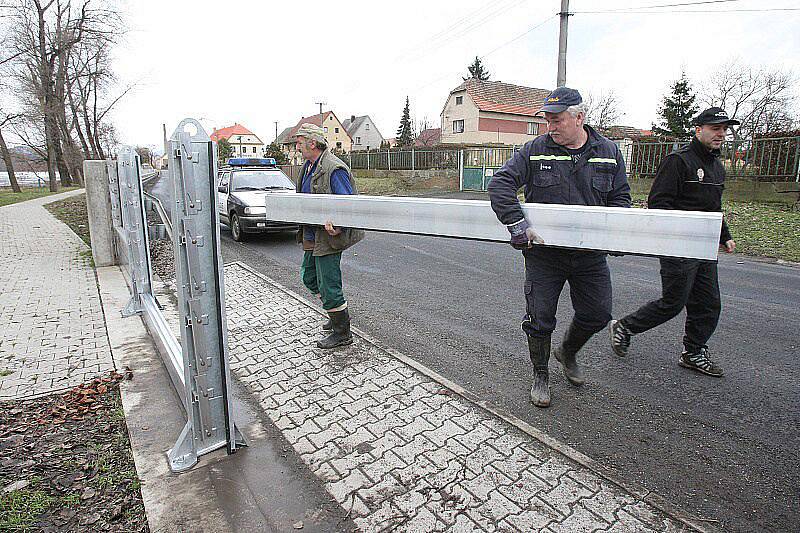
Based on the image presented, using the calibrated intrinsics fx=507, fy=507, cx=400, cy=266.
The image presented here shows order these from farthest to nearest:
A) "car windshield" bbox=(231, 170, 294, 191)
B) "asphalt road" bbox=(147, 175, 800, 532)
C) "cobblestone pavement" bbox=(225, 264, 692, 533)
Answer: "car windshield" bbox=(231, 170, 294, 191)
"asphalt road" bbox=(147, 175, 800, 532)
"cobblestone pavement" bbox=(225, 264, 692, 533)

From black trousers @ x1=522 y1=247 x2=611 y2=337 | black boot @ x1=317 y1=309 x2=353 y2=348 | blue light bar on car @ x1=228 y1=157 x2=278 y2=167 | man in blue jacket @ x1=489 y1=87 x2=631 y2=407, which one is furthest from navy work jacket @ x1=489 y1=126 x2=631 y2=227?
blue light bar on car @ x1=228 y1=157 x2=278 y2=167

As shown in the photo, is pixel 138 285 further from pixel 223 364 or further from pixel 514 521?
pixel 514 521

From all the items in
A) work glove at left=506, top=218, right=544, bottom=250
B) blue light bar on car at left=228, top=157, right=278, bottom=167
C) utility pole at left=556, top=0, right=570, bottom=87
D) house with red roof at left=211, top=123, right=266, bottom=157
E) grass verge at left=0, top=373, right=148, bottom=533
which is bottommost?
grass verge at left=0, top=373, right=148, bottom=533

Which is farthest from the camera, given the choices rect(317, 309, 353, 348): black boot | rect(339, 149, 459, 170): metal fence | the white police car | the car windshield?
rect(339, 149, 459, 170): metal fence

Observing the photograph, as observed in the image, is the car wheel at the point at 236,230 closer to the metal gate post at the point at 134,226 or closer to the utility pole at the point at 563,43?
the metal gate post at the point at 134,226

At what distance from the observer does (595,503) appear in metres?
2.52

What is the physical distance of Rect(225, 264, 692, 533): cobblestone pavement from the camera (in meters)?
2.45

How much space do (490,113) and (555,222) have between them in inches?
1813

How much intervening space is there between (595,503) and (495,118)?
155 ft

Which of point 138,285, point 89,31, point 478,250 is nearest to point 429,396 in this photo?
point 138,285

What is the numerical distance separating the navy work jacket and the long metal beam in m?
0.41

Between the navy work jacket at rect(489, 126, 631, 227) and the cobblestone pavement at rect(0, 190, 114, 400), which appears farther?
the cobblestone pavement at rect(0, 190, 114, 400)

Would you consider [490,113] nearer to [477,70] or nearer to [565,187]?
[477,70]

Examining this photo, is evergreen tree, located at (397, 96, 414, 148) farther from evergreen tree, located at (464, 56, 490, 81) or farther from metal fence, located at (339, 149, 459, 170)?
metal fence, located at (339, 149, 459, 170)
